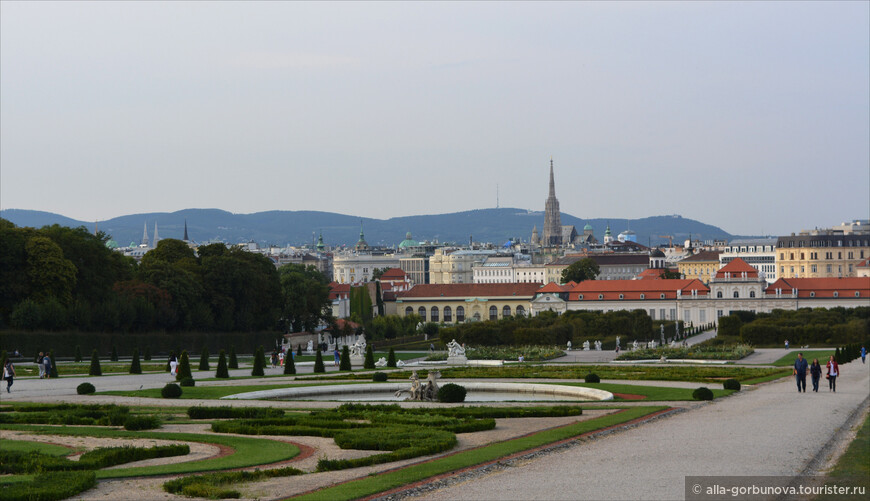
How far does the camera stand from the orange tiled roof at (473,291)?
131m

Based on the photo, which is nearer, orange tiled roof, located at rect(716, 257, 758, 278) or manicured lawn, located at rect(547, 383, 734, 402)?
manicured lawn, located at rect(547, 383, 734, 402)

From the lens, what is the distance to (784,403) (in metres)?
28.2

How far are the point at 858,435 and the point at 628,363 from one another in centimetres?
3134

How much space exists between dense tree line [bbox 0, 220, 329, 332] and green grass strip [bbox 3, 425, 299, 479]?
34007 mm

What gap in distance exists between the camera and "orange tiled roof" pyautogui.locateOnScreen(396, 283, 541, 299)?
131125 millimetres

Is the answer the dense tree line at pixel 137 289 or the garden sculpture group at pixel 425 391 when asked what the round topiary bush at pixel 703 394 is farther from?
the dense tree line at pixel 137 289

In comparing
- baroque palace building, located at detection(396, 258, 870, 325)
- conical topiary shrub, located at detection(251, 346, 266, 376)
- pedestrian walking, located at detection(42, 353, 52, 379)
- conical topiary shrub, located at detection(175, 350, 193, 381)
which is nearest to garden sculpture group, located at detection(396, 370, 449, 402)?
conical topiary shrub, located at detection(175, 350, 193, 381)

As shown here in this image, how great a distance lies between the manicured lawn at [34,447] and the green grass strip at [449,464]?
625 cm

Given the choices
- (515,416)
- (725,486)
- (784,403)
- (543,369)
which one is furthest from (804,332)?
(725,486)

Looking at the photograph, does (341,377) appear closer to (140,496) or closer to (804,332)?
(140,496)

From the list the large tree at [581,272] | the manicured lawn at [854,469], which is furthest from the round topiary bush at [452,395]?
the large tree at [581,272]

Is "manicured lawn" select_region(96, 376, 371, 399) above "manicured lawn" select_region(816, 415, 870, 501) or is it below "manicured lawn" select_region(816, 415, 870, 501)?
above

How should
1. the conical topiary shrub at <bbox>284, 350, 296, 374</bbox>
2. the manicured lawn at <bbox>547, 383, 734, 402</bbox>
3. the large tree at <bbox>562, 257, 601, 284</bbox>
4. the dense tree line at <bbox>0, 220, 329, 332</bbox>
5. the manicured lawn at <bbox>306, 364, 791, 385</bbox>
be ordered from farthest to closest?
1. the large tree at <bbox>562, 257, 601, 284</bbox>
2. the dense tree line at <bbox>0, 220, 329, 332</bbox>
3. the conical topiary shrub at <bbox>284, 350, 296, 374</bbox>
4. the manicured lawn at <bbox>306, 364, 791, 385</bbox>
5. the manicured lawn at <bbox>547, 383, 734, 402</bbox>

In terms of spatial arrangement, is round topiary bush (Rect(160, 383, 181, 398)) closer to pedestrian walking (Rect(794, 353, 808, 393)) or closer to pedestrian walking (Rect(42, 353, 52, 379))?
pedestrian walking (Rect(42, 353, 52, 379))
